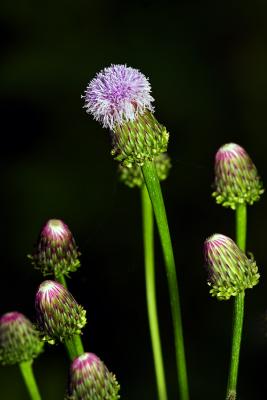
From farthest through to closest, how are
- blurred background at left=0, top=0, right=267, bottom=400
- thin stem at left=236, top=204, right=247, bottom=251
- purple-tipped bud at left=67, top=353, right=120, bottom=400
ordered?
blurred background at left=0, top=0, right=267, bottom=400
thin stem at left=236, top=204, right=247, bottom=251
purple-tipped bud at left=67, top=353, right=120, bottom=400

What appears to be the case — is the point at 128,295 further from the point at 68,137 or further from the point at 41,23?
the point at 41,23

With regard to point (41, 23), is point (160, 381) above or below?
below

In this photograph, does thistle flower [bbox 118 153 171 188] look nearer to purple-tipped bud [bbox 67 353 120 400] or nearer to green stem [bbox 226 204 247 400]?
green stem [bbox 226 204 247 400]

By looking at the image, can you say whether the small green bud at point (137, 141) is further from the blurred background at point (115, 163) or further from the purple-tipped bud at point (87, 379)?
the blurred background at point (115, 163)

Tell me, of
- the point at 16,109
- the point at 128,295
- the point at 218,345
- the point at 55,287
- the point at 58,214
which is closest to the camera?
the point at 55,287

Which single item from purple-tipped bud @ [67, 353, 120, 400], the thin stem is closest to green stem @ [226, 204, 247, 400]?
the thin stem

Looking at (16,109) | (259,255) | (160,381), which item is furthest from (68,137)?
(160,381)

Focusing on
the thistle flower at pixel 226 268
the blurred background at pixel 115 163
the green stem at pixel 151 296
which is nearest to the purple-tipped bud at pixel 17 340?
the green stem at pixel 151 296
